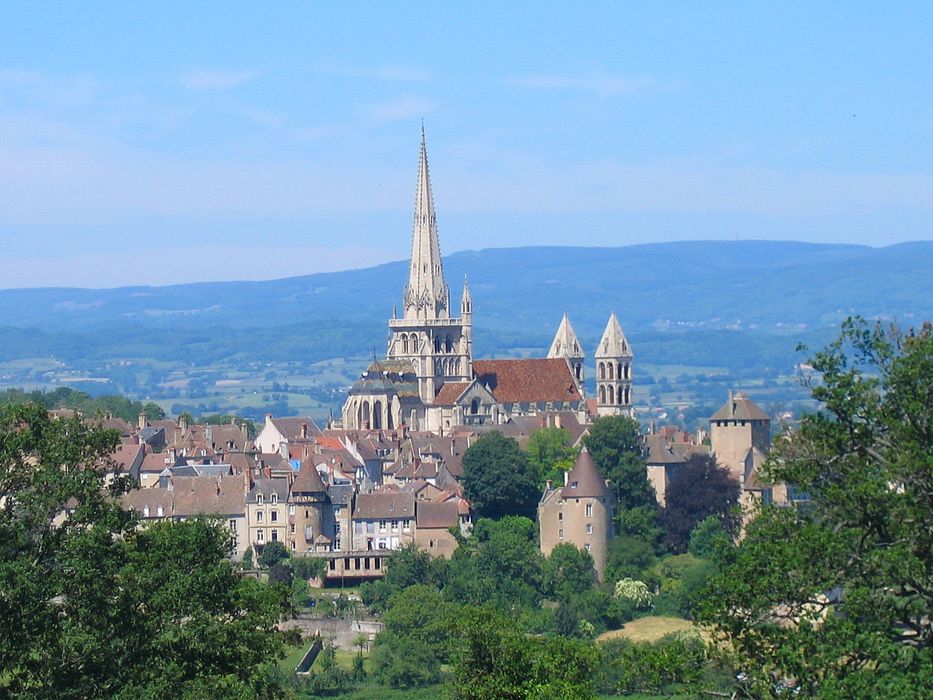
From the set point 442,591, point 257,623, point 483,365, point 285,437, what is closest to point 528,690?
point 257,623

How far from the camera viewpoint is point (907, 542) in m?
31.0

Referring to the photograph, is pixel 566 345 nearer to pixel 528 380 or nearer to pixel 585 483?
pixel 528 380

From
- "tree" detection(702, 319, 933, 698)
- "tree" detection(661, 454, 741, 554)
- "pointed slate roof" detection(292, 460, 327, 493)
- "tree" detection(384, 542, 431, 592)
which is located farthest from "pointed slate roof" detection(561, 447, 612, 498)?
"tree" detection(702, 319, 933, 698)

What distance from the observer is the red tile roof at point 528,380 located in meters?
127

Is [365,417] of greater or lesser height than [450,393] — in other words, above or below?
below

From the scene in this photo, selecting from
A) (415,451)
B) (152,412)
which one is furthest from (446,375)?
(415,451)

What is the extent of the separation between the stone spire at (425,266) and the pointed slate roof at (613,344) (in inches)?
371

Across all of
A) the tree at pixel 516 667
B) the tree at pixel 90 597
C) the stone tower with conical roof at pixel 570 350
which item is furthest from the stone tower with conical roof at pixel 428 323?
the tree at pixel 90 597

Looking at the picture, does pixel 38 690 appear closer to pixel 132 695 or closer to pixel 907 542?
pixel 132 695

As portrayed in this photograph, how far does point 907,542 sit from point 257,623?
10564 millimetres

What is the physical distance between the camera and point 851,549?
31.1 m

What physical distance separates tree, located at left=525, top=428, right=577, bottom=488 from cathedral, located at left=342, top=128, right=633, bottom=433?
1576cm

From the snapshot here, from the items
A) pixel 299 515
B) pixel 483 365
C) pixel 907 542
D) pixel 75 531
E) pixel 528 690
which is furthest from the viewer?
pixel 483 365

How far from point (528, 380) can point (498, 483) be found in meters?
38.1
